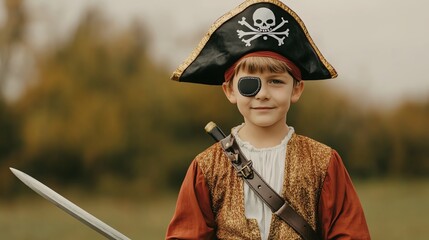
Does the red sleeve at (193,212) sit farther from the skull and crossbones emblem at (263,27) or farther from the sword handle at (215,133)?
the skull and crossbones emblem at (263,27)

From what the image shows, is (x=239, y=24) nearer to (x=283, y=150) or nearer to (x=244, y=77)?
(x=244, y=77)

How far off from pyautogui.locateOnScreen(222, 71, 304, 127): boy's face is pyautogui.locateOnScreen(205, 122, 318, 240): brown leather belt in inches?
7.6

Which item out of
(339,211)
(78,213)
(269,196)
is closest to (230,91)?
(269,196)

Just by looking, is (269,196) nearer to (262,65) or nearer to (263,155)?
(263,155)

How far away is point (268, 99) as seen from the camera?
3.87 metres

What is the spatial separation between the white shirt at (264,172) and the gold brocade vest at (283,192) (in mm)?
24

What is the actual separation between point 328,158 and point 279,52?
1.89 ft

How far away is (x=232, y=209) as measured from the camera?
13.1 feet

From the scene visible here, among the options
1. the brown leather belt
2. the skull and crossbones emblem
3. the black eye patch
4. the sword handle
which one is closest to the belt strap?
the brown leather belt

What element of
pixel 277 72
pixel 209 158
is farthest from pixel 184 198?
pixel 277 72

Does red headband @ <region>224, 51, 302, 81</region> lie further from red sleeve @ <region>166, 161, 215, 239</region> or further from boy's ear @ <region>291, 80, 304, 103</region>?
red sleeve @ <region>166, 161, 215, 239</region>

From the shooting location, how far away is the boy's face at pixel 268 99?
386 cm

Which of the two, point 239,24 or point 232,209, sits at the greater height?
point 239,24

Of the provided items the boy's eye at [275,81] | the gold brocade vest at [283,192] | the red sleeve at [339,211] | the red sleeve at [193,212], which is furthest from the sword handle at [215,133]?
the red sleeve at [339,211]
